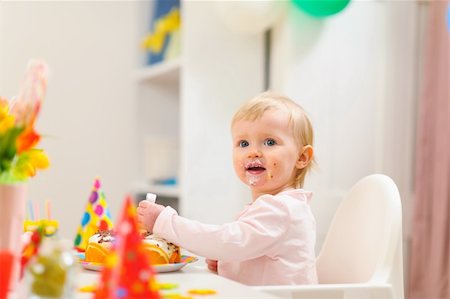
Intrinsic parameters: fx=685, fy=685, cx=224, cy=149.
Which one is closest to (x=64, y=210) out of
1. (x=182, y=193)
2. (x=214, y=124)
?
(x=182, y=193)

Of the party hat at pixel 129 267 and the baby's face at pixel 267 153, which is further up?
the baby's face at pixel 267 153

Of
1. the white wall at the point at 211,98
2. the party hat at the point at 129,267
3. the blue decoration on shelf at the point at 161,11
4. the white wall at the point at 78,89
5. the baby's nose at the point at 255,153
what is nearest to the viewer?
the party hat at the point at 129,267

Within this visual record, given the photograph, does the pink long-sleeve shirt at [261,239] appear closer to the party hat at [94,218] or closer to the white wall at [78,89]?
the party hat at [94,218]

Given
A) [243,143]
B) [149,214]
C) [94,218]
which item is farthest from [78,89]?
[149,214]

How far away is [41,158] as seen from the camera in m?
0.92

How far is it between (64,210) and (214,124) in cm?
90

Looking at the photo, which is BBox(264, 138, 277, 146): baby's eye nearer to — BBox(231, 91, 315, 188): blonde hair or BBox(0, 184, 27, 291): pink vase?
BBox(231, 91, 315, 188): blonde hair

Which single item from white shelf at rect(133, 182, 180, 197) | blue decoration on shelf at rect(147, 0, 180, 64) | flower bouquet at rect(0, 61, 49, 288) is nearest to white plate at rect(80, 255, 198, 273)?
flower bouquet at rect(0, 61, 49, 288)

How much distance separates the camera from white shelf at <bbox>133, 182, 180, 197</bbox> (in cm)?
279

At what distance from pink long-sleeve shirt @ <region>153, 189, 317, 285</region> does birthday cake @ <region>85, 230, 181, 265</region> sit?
0.06ft

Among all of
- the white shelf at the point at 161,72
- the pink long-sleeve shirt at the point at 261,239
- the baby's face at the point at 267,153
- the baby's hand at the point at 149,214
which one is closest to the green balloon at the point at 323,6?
the white shelf at the point at 161,72

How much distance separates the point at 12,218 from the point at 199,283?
0.31 m

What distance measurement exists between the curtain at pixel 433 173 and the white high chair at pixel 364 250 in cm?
107

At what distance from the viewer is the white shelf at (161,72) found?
2.77m
